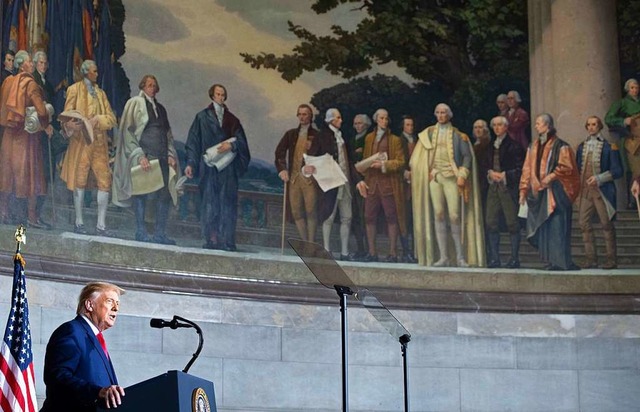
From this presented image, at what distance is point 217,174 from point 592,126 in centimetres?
463

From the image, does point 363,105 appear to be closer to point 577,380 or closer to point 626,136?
point 626,136

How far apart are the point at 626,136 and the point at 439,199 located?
7.99 ft

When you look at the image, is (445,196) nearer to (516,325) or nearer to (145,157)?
(516,325)

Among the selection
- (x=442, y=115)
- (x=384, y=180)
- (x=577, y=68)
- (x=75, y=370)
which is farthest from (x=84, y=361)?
(x=577, y=68)

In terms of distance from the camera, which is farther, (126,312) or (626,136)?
(626,136)

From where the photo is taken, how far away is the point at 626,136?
14.1m

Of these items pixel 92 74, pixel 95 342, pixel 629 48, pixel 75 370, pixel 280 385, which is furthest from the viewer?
pixel 629 48

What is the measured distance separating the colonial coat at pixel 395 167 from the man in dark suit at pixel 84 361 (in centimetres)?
759

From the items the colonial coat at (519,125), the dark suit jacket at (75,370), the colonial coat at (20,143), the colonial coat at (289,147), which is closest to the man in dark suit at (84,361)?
the dark suit jacket at (75,370)

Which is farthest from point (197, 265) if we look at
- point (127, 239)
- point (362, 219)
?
point (362, 219)

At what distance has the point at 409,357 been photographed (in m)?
13.1

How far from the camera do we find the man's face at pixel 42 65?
468 inches

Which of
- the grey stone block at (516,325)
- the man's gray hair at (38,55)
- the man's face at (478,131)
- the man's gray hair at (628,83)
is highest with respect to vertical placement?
the man's gray hair at (628,83)

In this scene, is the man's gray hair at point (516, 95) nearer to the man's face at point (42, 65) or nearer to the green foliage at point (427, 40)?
the green foliage at point (427, 40)
